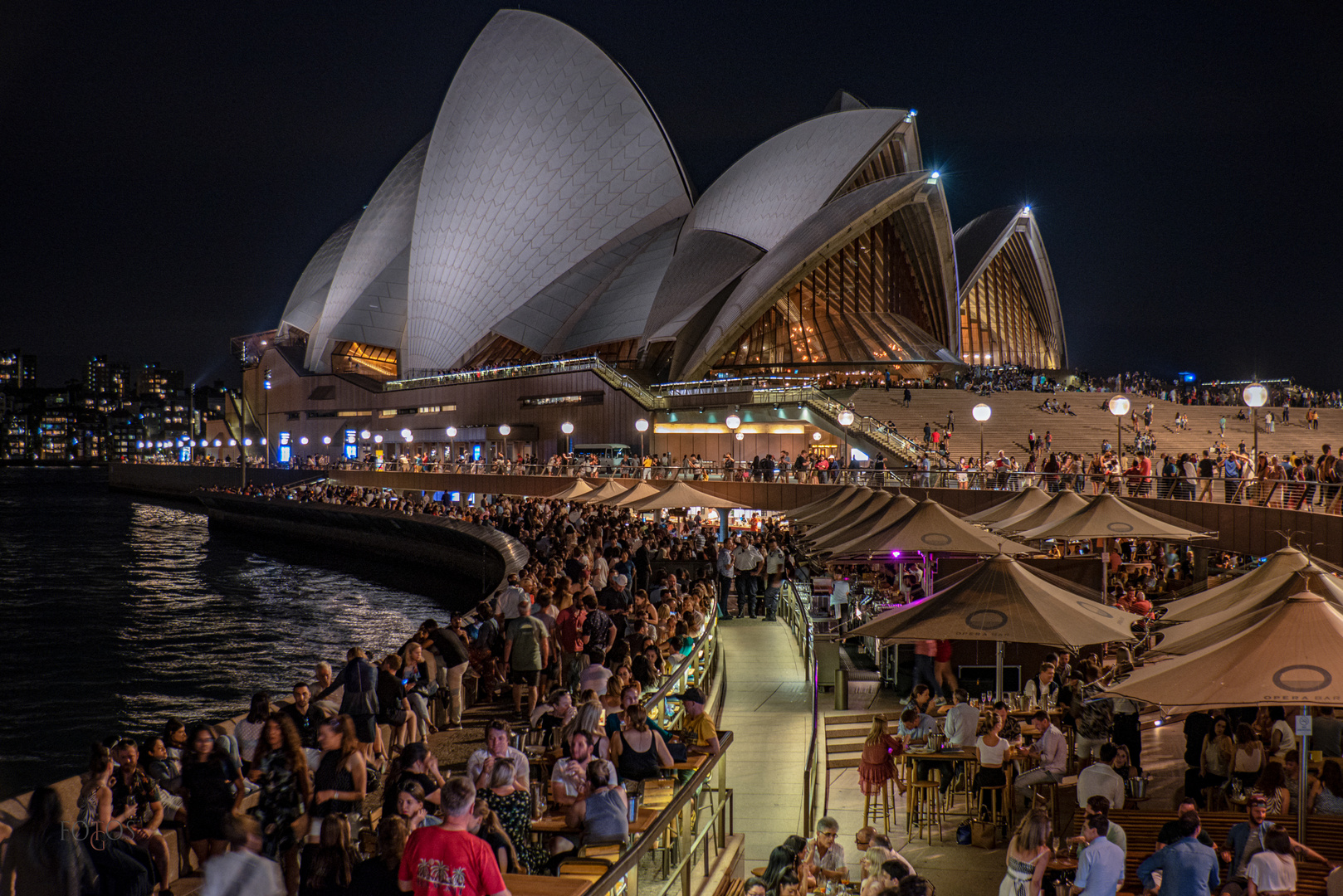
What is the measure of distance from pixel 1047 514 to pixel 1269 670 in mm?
→ 8258

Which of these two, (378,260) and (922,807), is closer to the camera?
(922,807)

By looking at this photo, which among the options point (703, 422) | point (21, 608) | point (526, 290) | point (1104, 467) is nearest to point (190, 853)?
point (1104, 467)

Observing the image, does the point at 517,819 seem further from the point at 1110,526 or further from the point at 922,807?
the point at 1110,526

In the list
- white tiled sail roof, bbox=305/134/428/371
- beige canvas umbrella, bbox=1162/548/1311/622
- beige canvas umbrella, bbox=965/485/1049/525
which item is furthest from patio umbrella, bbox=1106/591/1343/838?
white tiled sail roof, bbox=305/134/428/371

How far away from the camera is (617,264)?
50.4 meters

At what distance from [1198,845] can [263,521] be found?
43.8 m

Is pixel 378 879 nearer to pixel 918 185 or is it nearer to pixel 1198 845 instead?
pixel 1198 845

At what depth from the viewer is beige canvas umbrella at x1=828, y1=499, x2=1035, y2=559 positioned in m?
10.9

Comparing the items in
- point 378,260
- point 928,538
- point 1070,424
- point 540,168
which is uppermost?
point 540,168

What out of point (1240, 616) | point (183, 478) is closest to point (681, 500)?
point (1240, 616)

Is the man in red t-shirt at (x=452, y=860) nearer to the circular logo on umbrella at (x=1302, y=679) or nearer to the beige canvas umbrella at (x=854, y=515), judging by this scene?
the circular logo on umbrella at (x=1302, y=679)

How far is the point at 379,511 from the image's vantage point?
34906mm

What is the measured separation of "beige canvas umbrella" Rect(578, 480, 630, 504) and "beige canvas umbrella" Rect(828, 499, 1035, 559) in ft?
28.6

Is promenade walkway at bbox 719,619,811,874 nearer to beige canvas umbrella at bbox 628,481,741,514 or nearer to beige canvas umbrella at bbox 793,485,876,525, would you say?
beige canvas umbrella at bbox 793,485,876,525
